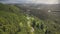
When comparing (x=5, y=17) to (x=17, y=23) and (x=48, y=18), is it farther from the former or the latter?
(x=48, y=18)

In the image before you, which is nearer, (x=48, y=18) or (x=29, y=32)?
(x=29, y=32)

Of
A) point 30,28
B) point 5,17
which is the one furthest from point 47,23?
point 5,17

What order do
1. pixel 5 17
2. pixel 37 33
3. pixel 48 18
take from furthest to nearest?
1. pixel 48 18
2. pixel 37 33
3. pixel 5 17

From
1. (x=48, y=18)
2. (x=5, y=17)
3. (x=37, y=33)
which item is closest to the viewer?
(x=5, y=17)

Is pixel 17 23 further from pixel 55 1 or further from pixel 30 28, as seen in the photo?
pixel 55 1

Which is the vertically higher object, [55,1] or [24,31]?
[55,1]

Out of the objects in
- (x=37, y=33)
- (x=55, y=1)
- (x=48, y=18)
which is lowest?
(x=37, y=33)

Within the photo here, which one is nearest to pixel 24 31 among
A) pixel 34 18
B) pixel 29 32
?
pixel 29 32
